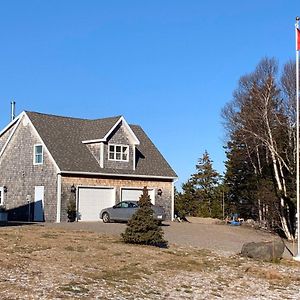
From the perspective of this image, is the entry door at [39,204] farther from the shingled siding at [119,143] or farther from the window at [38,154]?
the shingled siding at [119,143]

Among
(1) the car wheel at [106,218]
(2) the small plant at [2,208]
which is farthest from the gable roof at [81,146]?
(2) the small plant at [2,208]

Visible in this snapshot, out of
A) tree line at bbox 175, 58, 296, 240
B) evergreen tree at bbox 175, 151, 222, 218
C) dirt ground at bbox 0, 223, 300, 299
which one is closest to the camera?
dirt ground at bbox 0, 223, 300, 299

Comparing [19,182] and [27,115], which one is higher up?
[27,115]

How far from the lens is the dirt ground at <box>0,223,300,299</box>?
1278 centimetres

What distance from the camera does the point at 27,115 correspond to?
1617 inches

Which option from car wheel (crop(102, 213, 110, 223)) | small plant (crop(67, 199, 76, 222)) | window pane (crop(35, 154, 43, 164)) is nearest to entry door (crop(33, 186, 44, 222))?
window pane (crop(35, 154, 43, 164))

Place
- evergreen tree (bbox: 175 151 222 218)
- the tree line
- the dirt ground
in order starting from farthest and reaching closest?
evergreen tree (bbox: 175 151 222 218) → the tree line → the dirt ground

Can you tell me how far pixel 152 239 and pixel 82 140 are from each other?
20784 mm

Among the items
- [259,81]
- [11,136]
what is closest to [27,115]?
[11,136]

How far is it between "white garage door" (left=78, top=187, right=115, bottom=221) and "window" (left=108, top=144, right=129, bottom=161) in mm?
2398

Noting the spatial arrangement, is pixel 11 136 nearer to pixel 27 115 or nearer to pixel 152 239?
pixel 27 115

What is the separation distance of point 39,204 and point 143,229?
1851 cm

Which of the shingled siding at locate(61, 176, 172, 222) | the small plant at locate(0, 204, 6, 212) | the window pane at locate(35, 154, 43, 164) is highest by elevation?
the window pane at locate(35, 154, 43, 164)

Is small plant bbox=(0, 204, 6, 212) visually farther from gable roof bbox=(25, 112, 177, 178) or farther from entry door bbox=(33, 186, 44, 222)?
gable roof bbox=(25, 112, 177, 178)
